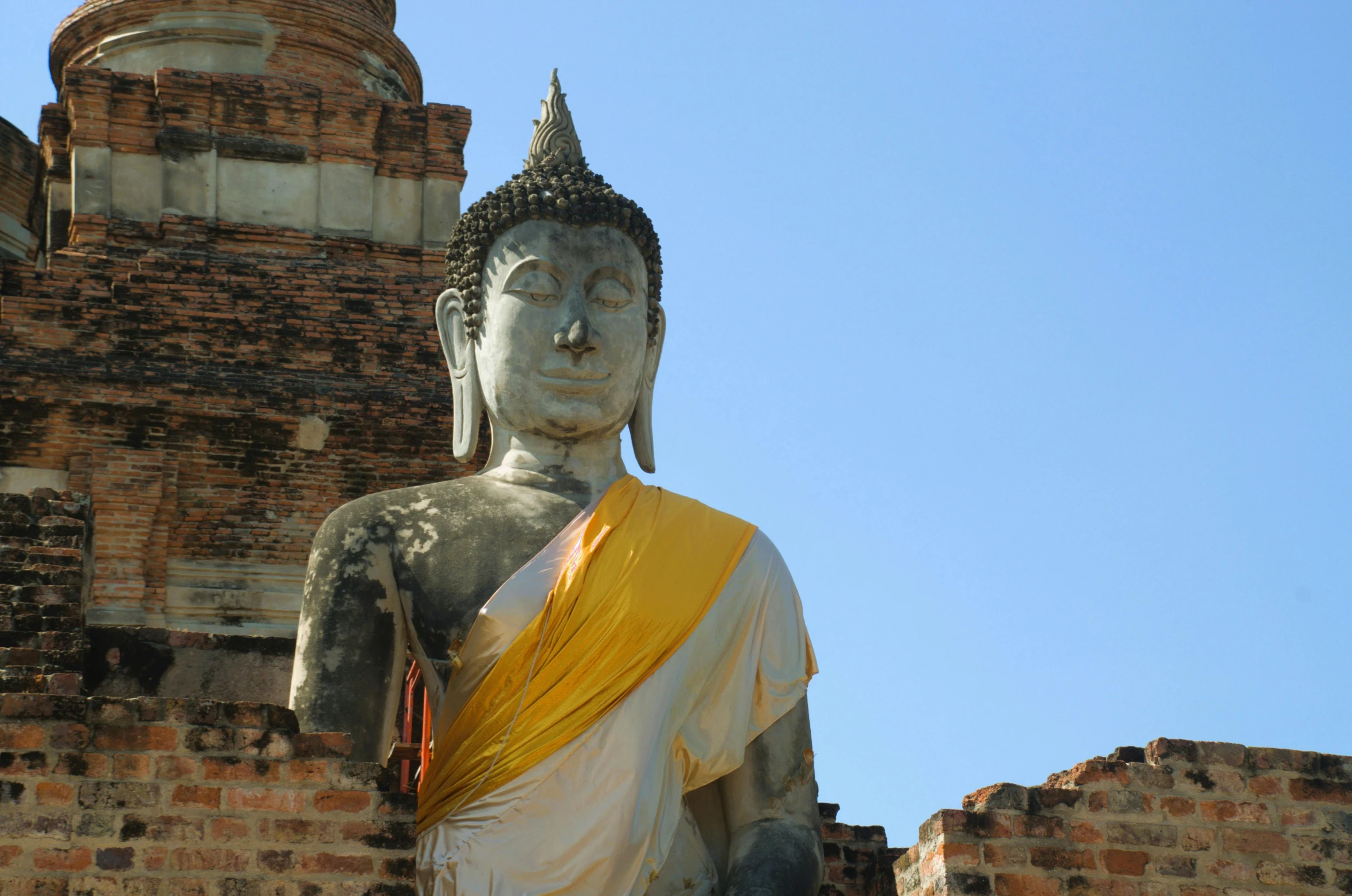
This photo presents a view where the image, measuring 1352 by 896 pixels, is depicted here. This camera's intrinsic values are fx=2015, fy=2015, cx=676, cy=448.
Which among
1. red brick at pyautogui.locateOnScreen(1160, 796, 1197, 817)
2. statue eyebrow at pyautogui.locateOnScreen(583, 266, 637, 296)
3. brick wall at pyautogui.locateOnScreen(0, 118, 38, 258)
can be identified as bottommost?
Answer: red brick at pyautogui.locateOnScreen(1160, 796, 1197, 817)

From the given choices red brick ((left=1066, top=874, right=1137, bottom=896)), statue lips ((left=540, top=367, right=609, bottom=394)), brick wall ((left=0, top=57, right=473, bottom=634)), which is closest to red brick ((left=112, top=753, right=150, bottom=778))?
statue lips ((left=540, top=367, right=609, bottom=394))

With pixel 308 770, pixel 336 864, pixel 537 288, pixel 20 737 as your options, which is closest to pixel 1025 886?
pixel 336 864

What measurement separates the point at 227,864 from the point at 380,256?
960 centimetres

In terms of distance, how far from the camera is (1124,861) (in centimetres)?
622

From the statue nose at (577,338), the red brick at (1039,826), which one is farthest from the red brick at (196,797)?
the red brick at (1039,826)

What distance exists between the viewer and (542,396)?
6.83 m

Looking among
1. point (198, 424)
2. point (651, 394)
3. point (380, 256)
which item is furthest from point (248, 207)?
point (651, 394)

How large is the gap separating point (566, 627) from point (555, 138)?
6.95 ft

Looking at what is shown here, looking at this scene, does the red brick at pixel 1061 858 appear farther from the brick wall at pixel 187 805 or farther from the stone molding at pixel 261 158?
the stone molding at pixel 261 158

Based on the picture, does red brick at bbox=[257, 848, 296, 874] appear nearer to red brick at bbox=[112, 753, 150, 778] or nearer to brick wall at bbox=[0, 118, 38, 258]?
red brick at bbox=[112, 753, 150, 778]

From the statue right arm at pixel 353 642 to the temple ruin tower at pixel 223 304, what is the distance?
539 cm

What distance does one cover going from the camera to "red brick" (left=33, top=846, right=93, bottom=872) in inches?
220

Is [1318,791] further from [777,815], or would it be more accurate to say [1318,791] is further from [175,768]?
[175,768]

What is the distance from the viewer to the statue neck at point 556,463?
6820 mm
